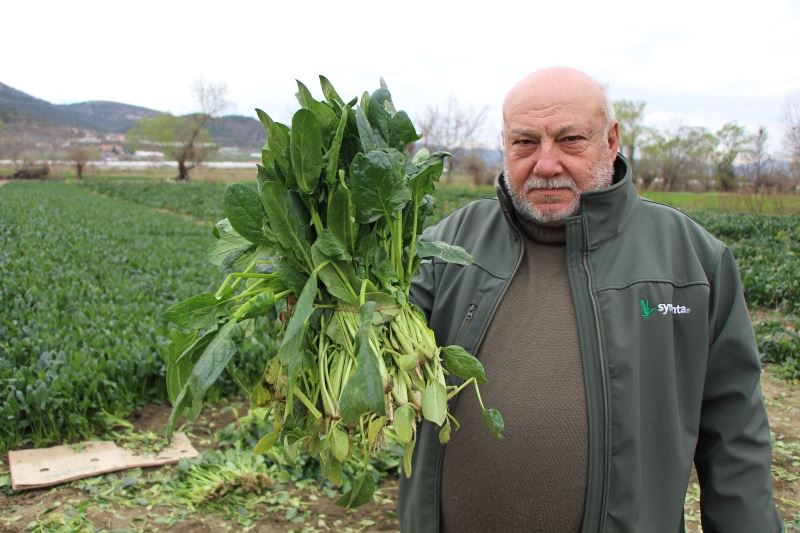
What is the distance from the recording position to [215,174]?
77625mm

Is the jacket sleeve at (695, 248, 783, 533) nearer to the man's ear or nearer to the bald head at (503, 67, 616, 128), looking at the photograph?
the man's ear

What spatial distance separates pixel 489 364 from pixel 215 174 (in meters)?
79.9

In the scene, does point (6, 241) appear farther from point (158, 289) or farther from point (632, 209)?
point (632, 209)

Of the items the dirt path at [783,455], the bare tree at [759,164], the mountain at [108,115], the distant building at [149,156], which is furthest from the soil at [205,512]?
the mountain at [108,115]

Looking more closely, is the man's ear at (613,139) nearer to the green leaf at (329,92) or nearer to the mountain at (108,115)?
the green leaf at (329,92)

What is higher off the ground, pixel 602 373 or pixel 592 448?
pixel 602 373

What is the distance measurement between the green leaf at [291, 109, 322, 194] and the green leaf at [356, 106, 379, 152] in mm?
95

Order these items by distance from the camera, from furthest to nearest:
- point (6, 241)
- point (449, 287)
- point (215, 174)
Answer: point (215, 174), point (6, 241), point (449, 287)

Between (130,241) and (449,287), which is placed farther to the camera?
(130,241)

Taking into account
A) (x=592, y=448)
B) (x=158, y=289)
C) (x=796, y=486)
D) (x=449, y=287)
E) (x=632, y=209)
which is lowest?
(x=796, y=486)

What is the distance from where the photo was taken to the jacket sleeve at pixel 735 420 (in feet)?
6.54

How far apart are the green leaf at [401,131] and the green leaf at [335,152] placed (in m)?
0.14

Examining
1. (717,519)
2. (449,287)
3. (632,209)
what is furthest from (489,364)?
(717,519)

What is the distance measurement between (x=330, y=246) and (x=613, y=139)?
125 centimetres
